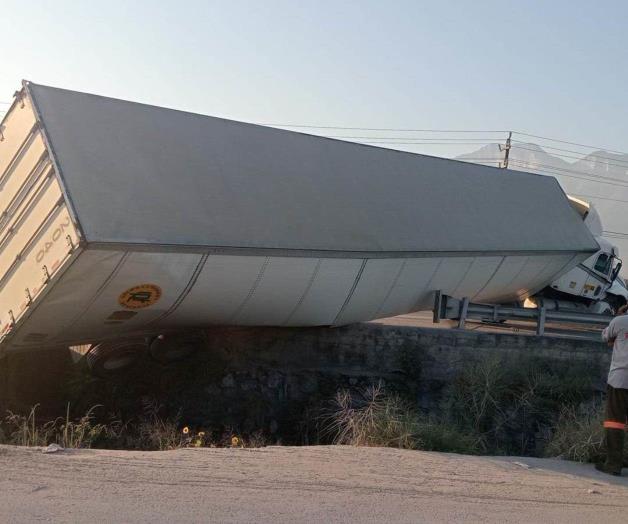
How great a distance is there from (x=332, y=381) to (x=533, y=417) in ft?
10.8

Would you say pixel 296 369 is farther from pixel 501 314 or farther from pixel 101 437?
pixel 101 437

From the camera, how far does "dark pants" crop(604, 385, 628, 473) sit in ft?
23.7

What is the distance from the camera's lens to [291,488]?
5.64 meters

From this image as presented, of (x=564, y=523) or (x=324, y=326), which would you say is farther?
(x=324, y=326)

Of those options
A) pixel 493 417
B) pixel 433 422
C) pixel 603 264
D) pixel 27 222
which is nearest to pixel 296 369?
pixel 493 417

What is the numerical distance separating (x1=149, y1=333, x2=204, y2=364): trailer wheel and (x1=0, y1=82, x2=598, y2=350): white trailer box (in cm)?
105

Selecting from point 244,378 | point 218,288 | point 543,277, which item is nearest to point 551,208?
point 543,277

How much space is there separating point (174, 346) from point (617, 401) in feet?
22.1

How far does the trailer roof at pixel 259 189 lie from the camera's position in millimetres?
8727

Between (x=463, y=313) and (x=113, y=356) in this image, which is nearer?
(x=113, y=356)

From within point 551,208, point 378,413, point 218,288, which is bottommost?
point 378,413

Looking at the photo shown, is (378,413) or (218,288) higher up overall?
(218,288)

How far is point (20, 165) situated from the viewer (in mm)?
9242

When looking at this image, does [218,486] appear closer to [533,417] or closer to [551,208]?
[533,417]
